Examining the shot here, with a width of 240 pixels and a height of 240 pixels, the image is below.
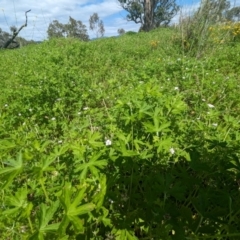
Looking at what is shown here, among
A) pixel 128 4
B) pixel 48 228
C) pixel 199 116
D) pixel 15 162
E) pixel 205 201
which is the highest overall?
pixel 128 4

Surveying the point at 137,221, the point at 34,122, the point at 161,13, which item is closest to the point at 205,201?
the point at 137,221

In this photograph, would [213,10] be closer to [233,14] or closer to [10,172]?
[233,14]

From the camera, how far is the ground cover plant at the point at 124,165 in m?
1.06

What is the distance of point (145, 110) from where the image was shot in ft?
5.24

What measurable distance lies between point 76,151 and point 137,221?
0.49 metres

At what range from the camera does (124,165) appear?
1345 millimetres

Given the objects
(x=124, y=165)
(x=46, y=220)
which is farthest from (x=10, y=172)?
(x=124, y=165)

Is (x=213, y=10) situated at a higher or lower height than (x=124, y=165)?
higher

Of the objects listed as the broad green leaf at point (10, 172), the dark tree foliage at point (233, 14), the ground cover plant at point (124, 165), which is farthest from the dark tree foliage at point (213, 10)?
the broad green leaf at point (10, 172)

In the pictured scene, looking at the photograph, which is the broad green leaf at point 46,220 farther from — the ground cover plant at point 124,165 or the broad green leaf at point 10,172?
the broad green leaf at point 10,172

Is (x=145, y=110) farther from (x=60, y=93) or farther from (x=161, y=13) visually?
(x=161, y=13)

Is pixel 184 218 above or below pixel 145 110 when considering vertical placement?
below

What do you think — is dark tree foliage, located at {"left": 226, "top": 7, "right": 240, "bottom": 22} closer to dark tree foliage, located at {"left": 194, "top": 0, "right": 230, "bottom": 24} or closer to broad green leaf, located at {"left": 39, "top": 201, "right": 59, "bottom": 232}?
dark tree foliage, located at {"left": 194, "top": 0, "right": 230, "bottom": 24}

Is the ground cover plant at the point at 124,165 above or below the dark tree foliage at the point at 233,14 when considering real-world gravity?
below
